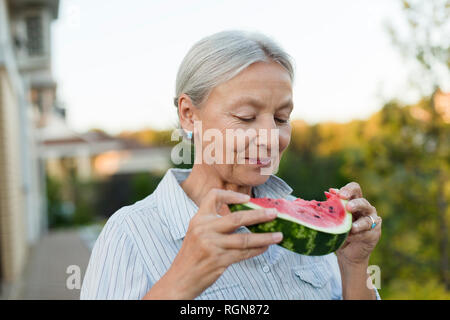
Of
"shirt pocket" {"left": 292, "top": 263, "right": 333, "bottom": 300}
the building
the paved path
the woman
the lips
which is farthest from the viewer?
the building

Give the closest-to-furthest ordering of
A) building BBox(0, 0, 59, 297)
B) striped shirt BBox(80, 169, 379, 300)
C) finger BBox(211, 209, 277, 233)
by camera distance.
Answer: finger BBox(211, 209, 277, 233), striped shirt BBox(80, 169, 379, 300), building BBox(0, 0, 59, 297)

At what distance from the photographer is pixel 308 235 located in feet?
5.14

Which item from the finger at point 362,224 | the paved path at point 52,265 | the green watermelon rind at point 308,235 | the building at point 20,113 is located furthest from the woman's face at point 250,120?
the building at point 20,113

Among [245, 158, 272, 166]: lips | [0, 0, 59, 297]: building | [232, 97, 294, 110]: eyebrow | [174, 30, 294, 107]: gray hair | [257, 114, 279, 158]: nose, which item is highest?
[174, 30, 294, 107]: gray hair

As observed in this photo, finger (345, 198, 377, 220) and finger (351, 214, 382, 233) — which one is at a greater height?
finger (345, 198, 377, 220)

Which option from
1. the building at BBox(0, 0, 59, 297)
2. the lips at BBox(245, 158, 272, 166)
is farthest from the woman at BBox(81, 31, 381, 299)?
the building at BBox(0, 0, 59, 297)

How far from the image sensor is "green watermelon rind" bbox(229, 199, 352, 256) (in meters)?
1.50

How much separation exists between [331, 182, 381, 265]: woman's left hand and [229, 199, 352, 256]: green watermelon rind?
32mm

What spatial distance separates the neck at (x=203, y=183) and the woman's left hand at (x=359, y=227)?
15.6 inches

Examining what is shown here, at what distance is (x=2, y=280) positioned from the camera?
8.63m

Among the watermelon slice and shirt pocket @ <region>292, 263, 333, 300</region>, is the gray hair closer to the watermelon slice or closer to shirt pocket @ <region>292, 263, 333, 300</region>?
the watermelon slice

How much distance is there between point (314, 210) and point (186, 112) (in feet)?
2.03

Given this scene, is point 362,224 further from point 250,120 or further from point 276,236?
point 250,120
